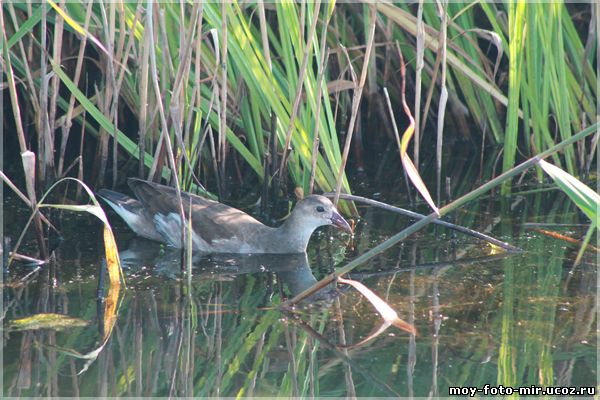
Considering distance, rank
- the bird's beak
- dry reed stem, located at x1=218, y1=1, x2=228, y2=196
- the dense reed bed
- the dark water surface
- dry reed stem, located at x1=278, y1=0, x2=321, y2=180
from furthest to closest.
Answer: the bird's beak
the dense reed bed
dry reed stem, located at x1=218, y1=1, x2=228, y2=196
dry reed stem, located at x1=278, y1=0, x2=321, y2=180
the dark water surface

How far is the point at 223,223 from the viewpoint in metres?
5.90

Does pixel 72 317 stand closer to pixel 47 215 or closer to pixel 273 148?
pixel 47 215

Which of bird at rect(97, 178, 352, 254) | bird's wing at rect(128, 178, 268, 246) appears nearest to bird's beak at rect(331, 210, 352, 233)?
bird at rect(97, 178, 352, 254)

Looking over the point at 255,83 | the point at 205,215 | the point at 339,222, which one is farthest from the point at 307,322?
the point at 255,83

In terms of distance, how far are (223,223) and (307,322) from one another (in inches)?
61.6

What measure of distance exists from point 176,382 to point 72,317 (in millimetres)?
819

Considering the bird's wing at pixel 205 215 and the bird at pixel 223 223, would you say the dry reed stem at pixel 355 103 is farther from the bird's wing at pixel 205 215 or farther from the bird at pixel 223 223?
the bird's wing at pixel 205 215

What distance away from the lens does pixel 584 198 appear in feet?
11.7

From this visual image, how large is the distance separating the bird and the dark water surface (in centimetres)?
14

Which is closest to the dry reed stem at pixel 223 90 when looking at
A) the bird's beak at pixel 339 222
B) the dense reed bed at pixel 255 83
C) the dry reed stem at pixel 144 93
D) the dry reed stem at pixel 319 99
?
the dense reed bed at pixel 255 83

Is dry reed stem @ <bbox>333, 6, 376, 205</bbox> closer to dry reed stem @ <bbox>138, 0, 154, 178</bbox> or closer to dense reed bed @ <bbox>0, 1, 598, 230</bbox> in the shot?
dense reed bed @ <bbox>0, 1, 598, 230</bbox>

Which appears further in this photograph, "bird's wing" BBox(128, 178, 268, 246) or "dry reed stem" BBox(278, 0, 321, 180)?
"bird's wing" BBox(128, 178, 268, 246)

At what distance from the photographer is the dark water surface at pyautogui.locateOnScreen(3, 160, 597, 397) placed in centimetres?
394

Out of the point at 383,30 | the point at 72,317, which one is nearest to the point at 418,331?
the point at 72,317
